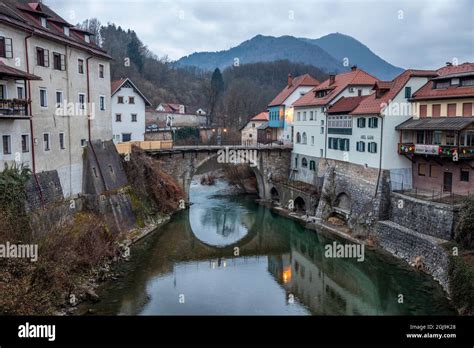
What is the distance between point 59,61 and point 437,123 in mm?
23692

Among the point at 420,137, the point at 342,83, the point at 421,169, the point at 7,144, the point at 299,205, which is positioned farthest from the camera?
the point at 299,205

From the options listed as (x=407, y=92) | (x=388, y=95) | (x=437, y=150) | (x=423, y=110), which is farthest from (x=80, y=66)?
(x=437, y=150)

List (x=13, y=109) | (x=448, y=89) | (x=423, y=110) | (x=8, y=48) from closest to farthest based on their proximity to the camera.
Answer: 1. (x=13, y=109)
2. (x=8, y=48)
3. (x=448, y=89)
4. (x=423, y=110)

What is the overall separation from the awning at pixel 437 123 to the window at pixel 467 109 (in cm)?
36

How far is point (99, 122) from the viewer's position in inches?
1264

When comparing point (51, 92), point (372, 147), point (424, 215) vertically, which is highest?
point (51, 92)

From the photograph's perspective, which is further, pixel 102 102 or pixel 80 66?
pixel 102 102

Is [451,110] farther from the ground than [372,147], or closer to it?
farther from the ground

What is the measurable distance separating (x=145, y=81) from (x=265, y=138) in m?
43.5

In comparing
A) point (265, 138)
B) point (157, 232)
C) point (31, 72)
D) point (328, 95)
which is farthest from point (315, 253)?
point (265, 138)

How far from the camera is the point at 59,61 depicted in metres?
26.5

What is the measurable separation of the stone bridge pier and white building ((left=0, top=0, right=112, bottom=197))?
387 inches

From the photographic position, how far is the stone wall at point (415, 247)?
22547mm

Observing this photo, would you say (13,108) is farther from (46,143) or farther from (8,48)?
(46,143)
